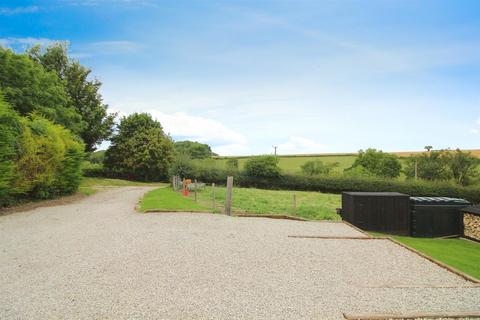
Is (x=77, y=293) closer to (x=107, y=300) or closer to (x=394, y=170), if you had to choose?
(x=107, y=300)

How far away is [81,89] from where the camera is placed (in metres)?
37.7

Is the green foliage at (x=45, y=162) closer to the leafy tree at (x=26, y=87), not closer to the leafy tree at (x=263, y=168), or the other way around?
the leafy tree at (x=26, y=87)

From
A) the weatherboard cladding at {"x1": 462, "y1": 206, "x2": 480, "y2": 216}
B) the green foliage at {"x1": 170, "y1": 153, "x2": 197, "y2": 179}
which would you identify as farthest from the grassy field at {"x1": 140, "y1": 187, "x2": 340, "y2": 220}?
the green foliage at {"x1": 170, "y1": 153, "x2": 197, "y2": 179}

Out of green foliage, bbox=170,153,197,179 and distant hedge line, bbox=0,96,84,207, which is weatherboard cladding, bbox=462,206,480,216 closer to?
distant hedge line, bbox=0,96,84,207

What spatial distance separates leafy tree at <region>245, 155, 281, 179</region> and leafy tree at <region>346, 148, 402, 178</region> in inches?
644

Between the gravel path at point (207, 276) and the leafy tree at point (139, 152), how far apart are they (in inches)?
1382

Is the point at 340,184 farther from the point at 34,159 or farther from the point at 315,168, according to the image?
the point at 34,159

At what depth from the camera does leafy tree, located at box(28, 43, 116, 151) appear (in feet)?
117

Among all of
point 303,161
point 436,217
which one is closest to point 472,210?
point 436,217

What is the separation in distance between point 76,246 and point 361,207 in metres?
10.4

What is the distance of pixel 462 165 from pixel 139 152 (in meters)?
43.7

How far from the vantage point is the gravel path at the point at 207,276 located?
4.78 m

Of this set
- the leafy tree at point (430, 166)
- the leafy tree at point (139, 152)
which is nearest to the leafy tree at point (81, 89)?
the leafy tree at point (139, 152)

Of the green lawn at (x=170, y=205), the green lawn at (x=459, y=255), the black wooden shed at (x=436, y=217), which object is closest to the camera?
the green lawn at (x=459, y=255)
